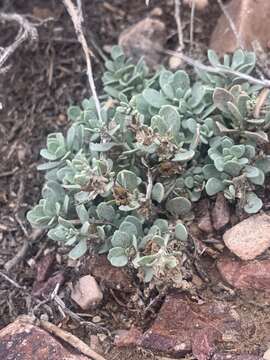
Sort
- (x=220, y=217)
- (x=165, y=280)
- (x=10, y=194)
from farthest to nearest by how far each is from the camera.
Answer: (x=10, y=194)
(x=220, y=217)
(x=165, y=280)

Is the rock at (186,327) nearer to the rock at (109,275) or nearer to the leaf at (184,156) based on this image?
the rock at (109,275)

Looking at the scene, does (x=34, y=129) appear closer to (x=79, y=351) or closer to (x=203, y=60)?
(x=203, y=60)

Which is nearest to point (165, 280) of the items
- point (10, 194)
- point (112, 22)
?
point (10, 194)

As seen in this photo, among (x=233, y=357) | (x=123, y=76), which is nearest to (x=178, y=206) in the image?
(x=233, y=357)

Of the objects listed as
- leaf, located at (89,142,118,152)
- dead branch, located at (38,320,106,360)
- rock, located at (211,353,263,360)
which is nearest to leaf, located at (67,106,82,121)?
leaf, located at (89,142,118,152)

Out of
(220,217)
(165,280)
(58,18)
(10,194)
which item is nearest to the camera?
(165,280)

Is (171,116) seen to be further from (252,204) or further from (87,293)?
(87,293)
